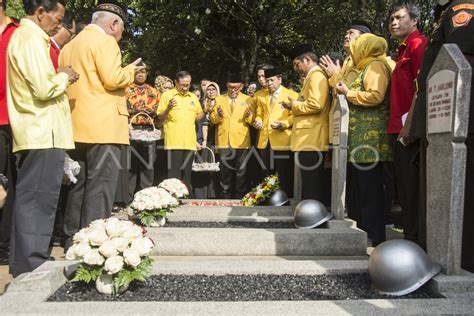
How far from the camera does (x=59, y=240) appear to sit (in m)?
6.40

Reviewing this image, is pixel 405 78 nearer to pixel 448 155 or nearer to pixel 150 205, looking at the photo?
pixel 448 155

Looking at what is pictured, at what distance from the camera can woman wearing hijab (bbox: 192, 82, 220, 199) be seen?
10344 millimetres

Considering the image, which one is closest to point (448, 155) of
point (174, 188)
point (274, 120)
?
point (174, 188)

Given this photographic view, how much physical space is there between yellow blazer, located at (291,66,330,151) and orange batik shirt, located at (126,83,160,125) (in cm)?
278

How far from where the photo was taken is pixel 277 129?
27.8 feet

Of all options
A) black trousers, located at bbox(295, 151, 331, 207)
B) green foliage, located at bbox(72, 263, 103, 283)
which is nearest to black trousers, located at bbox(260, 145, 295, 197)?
black trousers, located at bbox(295, 151, 331, 207)

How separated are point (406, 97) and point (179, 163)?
474 centimetres

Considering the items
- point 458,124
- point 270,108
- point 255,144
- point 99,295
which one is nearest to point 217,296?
point 99,295

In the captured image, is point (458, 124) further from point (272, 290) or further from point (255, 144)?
point (255, 144)

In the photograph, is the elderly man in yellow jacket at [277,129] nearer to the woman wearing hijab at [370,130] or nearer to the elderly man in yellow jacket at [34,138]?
the woman wearing hijab at [370,130]

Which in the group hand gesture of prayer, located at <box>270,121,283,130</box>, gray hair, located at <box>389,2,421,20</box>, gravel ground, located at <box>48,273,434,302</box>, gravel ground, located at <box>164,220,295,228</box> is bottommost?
gravel ground, located at <box>164,220,295,228</box>

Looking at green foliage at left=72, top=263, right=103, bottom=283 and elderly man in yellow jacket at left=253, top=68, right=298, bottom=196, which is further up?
elderly man in yellow jacket at left=253, top=68, right=298, bottom=196

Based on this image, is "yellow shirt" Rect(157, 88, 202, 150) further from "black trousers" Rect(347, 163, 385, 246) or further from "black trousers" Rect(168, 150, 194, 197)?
"black trousers" Rect(347, 163, 385, 246)

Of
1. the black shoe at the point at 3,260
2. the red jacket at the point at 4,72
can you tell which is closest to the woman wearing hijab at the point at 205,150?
the red jacket at the point at 4,72
